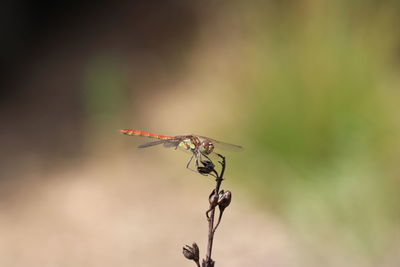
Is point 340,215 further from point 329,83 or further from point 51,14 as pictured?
point 51,14

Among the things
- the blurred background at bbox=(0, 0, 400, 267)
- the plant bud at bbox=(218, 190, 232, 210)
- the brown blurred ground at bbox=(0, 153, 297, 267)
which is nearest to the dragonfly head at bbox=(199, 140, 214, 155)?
the plant bud at bbox=(218, 190, 232, 210)

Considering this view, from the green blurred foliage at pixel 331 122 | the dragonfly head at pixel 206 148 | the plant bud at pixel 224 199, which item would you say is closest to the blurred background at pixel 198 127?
the green blurred foliage at pixel 331 122

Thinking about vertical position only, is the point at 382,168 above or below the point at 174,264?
above

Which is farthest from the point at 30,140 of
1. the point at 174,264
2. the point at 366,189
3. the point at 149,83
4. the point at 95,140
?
the point at 366,189

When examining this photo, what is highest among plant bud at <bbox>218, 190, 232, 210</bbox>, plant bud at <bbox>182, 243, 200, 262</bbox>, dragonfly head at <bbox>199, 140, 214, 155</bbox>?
dragonfly head at <bbox>199, 140, 214, 155</bbox>

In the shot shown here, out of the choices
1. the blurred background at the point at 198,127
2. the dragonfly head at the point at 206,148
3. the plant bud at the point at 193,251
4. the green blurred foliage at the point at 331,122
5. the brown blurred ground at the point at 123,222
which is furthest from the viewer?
the brown blurred ground at the point at 123,222

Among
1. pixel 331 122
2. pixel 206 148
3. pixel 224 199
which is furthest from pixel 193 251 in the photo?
pixel 331 122

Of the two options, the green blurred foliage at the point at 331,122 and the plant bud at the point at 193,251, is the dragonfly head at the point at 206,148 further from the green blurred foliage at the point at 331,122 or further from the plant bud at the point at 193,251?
the green blurred foliage at the point at 331,122

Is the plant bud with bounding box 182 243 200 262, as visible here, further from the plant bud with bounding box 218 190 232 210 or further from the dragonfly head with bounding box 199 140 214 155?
the dragonfly head with bounding box 199 140 214 155

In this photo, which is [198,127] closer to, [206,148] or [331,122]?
[331,122]
